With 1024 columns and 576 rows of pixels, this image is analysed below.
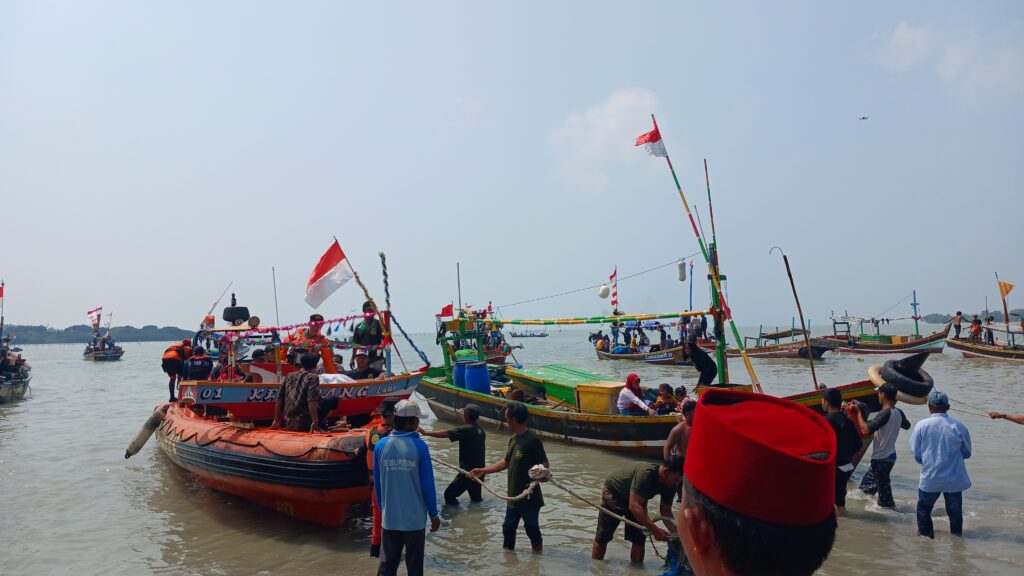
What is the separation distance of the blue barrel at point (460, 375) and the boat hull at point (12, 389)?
22.1 m

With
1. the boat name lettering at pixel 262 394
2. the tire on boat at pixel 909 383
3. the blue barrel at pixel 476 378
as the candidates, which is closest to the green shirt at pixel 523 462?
the tire on boat at pixel 909 383

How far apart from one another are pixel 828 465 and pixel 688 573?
17.9 feet

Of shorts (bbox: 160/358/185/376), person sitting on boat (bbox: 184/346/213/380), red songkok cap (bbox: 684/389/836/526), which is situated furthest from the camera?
shorts (bbox: 160/358/185/376)

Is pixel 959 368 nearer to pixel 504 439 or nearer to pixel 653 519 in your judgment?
pixel 504 439

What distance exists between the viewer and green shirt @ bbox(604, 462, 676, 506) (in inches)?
238

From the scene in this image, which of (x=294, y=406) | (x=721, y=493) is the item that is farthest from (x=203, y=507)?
(x=721, y=493)

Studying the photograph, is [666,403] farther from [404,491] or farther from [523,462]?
[404,491]

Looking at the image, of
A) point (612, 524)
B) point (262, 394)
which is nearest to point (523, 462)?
point (612, 524)

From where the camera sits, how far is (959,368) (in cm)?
3047

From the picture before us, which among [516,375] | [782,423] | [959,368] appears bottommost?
[959,368]

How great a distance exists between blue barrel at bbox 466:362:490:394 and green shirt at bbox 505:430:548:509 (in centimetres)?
903

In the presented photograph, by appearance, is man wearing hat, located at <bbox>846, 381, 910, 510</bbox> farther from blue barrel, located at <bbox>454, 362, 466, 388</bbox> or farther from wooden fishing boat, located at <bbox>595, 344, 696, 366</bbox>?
wooden fishing boat, located at <bbox>595, 344, 696, 366</bbox>

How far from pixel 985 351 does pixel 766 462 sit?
41298 mm

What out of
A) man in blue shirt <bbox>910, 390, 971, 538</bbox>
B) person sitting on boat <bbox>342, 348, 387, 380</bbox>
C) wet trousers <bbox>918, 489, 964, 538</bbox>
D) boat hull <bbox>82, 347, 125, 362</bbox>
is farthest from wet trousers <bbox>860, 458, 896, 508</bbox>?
boat hull <bbox>82, 347, 125, 362</bbox>
